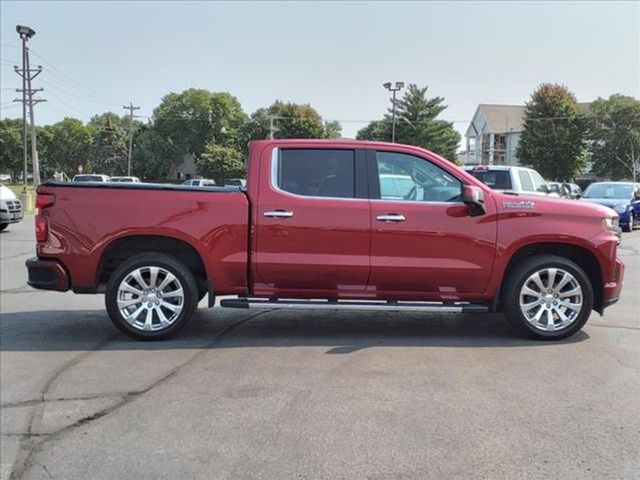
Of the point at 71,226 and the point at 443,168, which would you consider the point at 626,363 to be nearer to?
the point at 443,168

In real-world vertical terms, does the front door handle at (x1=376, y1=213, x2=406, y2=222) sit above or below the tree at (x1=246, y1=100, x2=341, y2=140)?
below

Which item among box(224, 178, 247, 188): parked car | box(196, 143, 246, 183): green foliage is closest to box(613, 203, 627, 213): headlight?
box(224, 178, 247, 188): parked car

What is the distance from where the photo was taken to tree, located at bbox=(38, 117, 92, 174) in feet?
349

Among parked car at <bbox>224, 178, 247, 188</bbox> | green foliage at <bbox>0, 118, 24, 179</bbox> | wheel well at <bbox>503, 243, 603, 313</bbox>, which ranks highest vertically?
green foliage at <bbox>0, 118, 24, 179</bbox>

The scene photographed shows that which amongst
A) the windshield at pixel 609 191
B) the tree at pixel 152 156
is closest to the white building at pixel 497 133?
the tree at pixel 152 156

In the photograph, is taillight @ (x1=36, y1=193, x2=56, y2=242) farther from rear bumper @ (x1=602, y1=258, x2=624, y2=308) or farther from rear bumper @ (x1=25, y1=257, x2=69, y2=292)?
rear bumper @ (x1=602, y1=258, x2=624, y2=308)

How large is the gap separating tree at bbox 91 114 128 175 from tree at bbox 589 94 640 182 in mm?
66170

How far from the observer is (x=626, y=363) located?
16.5 feet

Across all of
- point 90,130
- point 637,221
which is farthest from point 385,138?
point 90,130

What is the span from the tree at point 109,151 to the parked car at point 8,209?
7996 cm

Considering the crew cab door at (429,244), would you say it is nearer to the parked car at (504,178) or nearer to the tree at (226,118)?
the parked car at (504,178)

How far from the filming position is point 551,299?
5648 mm

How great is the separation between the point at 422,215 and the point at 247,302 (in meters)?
1.84

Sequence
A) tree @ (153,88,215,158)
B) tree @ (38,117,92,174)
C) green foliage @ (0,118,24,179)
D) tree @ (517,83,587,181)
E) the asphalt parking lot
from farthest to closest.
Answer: tree @ (38,117,92,174) < green foliage @ (0,118,24,179) < tree @ (153,88,215,158) < tree @ (517,83,587,181) < the asphalt parking lot
